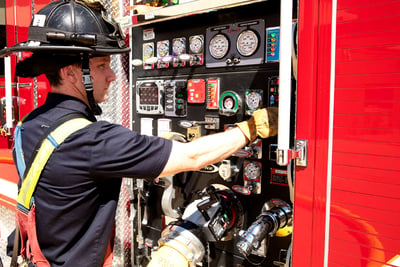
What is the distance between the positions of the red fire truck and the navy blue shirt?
410mm

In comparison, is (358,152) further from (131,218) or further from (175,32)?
(131,218)

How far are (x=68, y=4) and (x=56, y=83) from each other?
0.41 m

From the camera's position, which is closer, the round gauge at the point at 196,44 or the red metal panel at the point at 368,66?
the red metal panel at the point at 368,66

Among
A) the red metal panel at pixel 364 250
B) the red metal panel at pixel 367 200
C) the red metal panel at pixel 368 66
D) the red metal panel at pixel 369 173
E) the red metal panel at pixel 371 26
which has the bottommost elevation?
the red metal panel at pixel 364 250

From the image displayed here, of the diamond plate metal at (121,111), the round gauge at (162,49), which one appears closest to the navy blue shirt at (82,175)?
the round gauge at (162,49)

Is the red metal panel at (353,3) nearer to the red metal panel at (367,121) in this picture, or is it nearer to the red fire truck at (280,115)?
the red fire truck at (280,115)

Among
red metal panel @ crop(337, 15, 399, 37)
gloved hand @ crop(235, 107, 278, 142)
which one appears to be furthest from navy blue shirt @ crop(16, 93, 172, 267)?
red metal panel @ crop(337, 15, 399, 37)

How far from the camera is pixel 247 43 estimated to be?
6.78ft

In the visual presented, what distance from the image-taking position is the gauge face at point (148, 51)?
267 centimetres

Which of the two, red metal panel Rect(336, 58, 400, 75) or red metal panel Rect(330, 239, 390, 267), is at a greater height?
red metal panel Rect(336, 58, 400, 75)

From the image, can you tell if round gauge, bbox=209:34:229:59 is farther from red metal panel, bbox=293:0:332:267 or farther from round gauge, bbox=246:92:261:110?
red metal panel, bbox=293:0:332:267

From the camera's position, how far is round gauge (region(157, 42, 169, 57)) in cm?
256

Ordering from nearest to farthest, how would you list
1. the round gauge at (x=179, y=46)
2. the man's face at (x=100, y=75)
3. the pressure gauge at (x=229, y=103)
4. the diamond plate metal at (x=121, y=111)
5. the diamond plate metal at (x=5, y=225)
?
the man's face at (x=100, y=75) < the pressure gauge at (x=229, y=103) < the round gauge at (x=179, y=46) < the diamond plate metal at (x=121, y=111) < the diamond plate metal at (x=5, y=225)

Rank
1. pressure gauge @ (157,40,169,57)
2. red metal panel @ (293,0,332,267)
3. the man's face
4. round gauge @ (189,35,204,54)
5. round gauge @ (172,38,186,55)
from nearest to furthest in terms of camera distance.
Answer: red metal panel @ (293,0,332,267), the man's face, round gauge @ (189,35,204,54), round gauge @ (172,38,186,55), pressure gauge @ (157,40,169,57)
